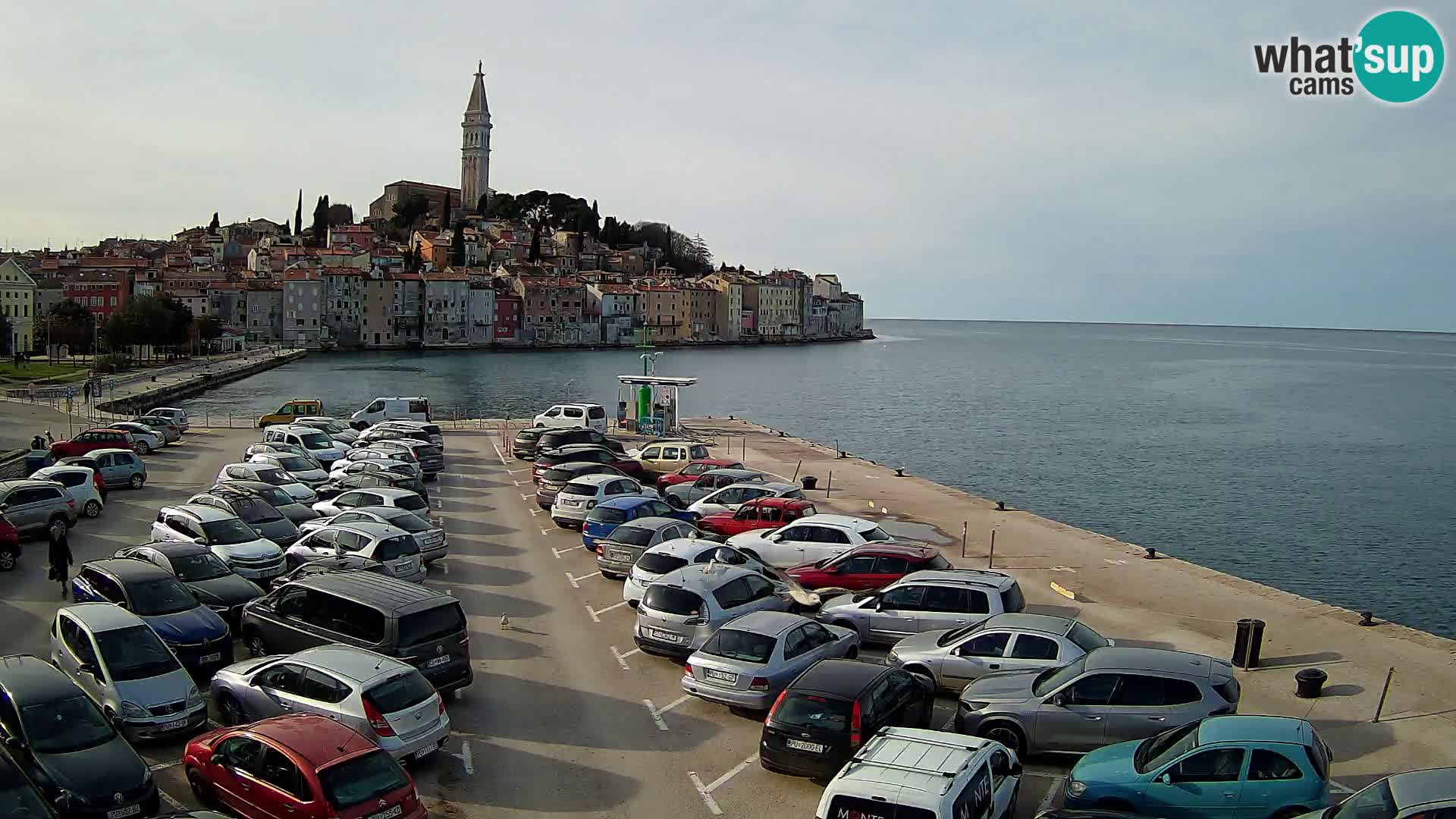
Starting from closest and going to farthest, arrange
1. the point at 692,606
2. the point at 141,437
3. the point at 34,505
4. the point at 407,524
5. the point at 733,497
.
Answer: the point at 692,606
the point at 407,524
the point at 34,505
the point at 733,497
the point at 141,437

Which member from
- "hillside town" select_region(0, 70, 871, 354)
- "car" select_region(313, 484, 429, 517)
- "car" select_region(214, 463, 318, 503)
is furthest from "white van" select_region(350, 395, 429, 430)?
"hillside town" select_region(0, 70, 871, 354)

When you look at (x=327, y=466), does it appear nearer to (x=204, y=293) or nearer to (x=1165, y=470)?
(x=1165, y=470)

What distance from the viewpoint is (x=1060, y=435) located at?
66875 millimetres

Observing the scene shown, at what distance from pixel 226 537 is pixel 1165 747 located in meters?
13.9

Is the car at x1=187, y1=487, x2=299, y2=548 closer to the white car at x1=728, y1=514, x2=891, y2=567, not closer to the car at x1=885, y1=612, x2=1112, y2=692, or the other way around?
the white car at x1=728, y1=514, x2=891, y2=567

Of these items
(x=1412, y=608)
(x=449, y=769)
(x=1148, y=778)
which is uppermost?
(x=1148, y=778)

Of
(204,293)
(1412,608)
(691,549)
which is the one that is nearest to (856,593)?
(691,549)

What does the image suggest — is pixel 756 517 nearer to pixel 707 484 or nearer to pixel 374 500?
Answer: pixel 707 484

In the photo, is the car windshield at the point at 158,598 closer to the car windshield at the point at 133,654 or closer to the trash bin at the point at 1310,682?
the car windshield at the point at 133,654

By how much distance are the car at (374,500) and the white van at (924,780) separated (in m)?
13.5

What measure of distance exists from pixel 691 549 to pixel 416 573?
14.0 feet

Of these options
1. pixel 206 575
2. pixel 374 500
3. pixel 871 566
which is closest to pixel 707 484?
pixel 374 500

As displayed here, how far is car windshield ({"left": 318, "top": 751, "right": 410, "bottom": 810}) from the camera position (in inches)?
318

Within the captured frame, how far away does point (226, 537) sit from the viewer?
1661cm
